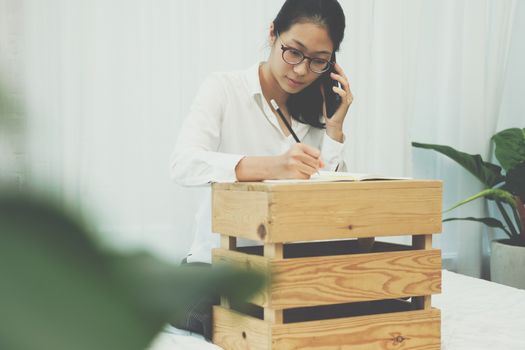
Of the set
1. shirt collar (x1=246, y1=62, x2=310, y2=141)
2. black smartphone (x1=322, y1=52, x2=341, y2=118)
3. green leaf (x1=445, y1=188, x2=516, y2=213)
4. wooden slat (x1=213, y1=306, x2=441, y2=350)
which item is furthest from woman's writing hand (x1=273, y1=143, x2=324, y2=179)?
green leaf (x1=445, y1=188, x2=516, y2=213)

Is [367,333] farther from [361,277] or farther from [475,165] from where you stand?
[475,165]

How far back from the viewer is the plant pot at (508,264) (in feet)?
9.82

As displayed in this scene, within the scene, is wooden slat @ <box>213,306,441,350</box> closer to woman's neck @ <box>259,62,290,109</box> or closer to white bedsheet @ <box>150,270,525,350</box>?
white bedsheet @ <box>150,270,525,350</box>

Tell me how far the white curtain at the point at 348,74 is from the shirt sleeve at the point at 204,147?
18 centimetres

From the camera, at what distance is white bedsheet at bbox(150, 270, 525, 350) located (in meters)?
1.60

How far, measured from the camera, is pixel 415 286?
1526 millimetres

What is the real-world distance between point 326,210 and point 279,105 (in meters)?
0.75

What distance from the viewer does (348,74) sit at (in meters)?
3.08

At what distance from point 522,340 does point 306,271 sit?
0.57 meters

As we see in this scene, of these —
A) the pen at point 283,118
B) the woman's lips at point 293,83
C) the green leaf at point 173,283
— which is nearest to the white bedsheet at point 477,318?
the pen at point 283,118

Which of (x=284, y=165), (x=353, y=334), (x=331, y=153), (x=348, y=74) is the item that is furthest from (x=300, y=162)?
(x=348, y=74)

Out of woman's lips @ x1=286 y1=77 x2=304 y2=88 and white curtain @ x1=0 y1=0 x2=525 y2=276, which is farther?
white curtain @ x1=0 y1=0 x2=525 y2=276

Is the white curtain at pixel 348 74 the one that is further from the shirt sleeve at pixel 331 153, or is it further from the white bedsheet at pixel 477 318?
the white bedsheet at pixel 477 318

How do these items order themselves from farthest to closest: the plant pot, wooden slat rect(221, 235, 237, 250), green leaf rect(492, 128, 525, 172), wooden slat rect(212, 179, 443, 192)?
green leaf rect(492, 128, 525, 172), the plant pot, wooden slat rect(221, 235, 237, 250), wooden slat rect(212, 179, 443, 192)
